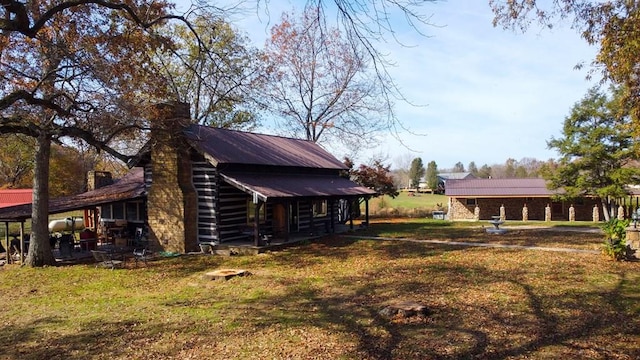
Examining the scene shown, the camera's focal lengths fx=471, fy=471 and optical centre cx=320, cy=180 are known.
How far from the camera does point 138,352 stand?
25.8ft

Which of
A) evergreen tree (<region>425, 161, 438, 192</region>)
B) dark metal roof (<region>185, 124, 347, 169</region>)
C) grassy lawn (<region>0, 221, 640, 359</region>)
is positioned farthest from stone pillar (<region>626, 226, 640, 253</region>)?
evergreen tree (<region>425, 161, 438, 192</region>)

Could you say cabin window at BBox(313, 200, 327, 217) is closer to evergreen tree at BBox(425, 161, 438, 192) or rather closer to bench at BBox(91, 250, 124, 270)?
bench at BBox(91, 250, 124, 270)

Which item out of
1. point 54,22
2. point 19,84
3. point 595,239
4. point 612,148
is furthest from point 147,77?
point 612,148

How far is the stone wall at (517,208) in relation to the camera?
3955 centimetres

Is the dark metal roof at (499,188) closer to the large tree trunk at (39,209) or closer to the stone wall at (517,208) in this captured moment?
the stone wall at (517,208)

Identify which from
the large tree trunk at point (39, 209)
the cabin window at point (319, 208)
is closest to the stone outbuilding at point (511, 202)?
the cabin window at point (319, 208)

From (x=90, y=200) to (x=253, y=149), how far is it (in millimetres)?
7880

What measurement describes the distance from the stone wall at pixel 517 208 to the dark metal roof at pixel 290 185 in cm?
1760

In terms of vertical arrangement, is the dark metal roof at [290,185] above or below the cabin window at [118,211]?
above

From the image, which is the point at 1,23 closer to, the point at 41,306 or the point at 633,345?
the point at 41,306

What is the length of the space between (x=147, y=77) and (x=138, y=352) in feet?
33.5

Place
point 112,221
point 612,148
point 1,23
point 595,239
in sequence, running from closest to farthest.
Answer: point 1,23 < point 595,239 < point 112,221 < point 612,148

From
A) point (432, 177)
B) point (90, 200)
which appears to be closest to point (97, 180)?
point (90, 200)

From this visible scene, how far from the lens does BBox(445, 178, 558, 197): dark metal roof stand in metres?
40.0
